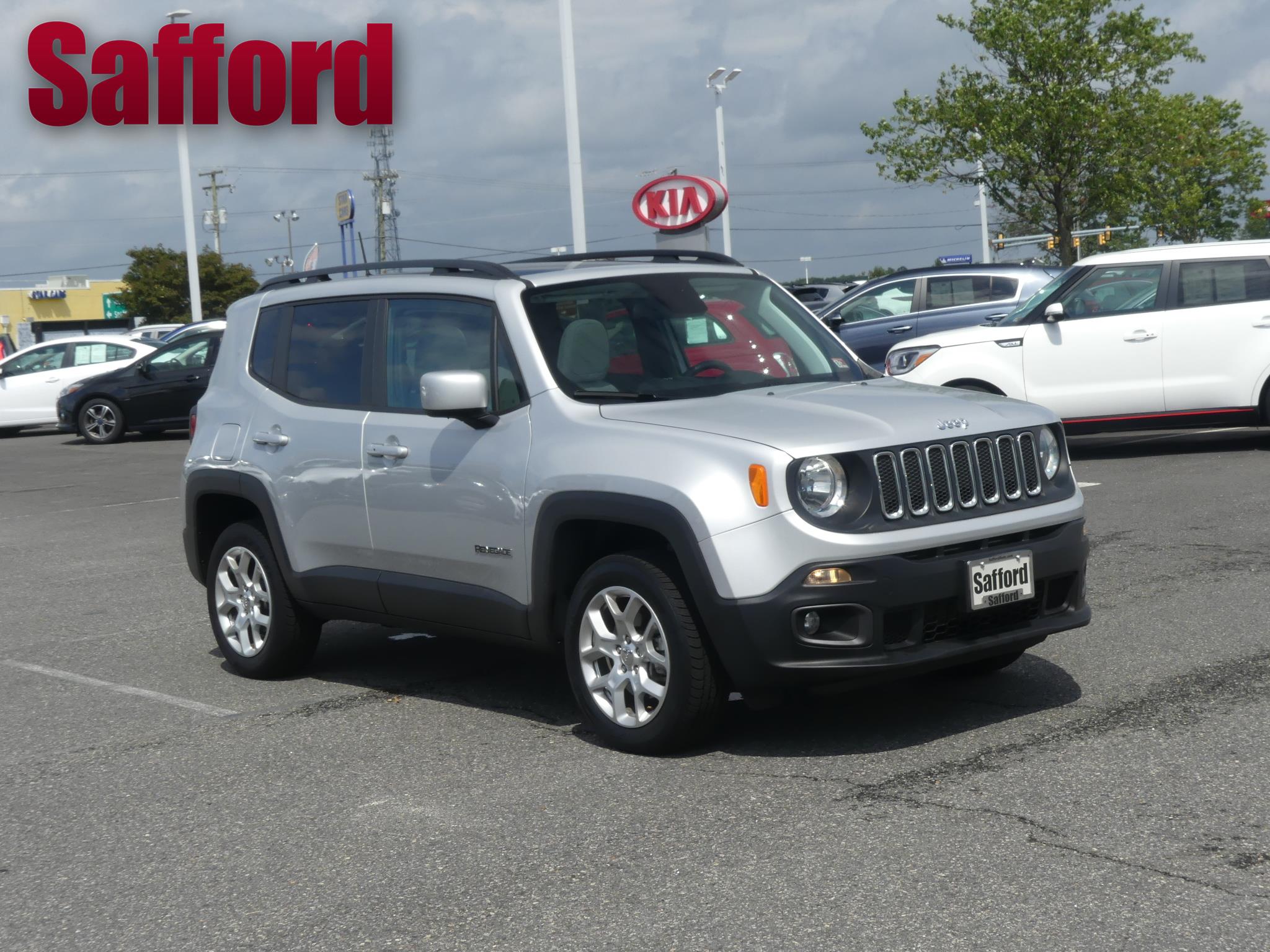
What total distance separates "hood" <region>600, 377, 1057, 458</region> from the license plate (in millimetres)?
444

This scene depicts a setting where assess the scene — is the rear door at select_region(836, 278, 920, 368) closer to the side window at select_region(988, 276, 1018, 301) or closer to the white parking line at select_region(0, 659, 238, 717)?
the side window at select_region(988, 276, 1018, 301)

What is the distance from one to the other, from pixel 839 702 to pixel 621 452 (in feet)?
4.67

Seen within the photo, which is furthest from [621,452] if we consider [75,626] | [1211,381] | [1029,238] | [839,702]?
[1029,238]

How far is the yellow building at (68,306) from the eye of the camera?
318 feet

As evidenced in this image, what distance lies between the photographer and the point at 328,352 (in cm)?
676

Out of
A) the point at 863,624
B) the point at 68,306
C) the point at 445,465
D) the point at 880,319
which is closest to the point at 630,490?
the point at 863,624

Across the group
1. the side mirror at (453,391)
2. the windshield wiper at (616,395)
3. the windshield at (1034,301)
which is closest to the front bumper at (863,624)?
the windshield wiper at (616,395)

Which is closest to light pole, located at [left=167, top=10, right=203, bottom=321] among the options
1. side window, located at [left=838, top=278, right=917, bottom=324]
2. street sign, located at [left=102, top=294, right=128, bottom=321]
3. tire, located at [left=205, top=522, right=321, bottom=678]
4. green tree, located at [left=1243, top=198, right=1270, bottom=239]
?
side window, located at [left=838, top=278, right=917, bottom=324]

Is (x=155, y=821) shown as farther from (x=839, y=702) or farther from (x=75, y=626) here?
(x=75, y=626)

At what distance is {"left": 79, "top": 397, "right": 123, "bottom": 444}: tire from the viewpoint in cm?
2364

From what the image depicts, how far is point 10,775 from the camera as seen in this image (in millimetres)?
5637

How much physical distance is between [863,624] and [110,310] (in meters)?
101

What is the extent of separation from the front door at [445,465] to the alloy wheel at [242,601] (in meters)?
0.95

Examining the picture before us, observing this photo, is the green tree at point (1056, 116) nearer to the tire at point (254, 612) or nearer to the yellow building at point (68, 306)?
the tire at point (254, 612)
